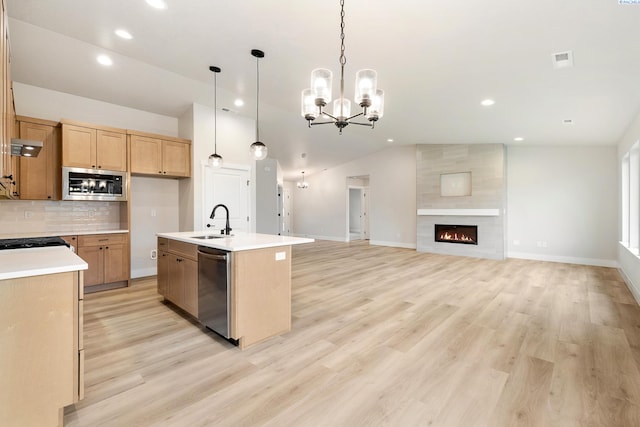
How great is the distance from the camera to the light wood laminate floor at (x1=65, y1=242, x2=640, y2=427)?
1.74m

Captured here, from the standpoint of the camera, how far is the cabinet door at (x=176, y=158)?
4855 millimetres

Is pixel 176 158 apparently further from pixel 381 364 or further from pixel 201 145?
pixel 381 364

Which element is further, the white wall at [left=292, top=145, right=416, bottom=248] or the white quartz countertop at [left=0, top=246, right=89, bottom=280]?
the white wall at [left=292, top=145, right=416, bottom=248]

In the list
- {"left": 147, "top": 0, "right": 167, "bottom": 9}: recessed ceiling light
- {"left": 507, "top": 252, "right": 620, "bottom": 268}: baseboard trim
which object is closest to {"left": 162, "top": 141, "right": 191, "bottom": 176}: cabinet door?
{"left": 147, "top": 0, "right": 167, "bottom": 9}: recessed ceiling light

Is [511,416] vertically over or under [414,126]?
under

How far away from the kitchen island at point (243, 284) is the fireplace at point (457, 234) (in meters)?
5.99

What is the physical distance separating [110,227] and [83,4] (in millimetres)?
3209

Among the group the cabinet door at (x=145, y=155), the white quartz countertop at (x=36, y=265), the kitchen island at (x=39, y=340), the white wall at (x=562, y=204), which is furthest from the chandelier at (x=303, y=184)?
the kitchen island at (x=39, y=340)

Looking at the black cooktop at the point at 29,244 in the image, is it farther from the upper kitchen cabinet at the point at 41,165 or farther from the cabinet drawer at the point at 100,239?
the upper kitchen cabinet at the point at 41,165

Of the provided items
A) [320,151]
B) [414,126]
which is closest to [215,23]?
[414,126]

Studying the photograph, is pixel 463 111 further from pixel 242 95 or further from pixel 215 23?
pixel 215 23

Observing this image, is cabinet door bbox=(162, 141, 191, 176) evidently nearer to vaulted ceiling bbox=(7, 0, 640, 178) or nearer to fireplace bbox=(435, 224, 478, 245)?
vaulted ceiling bbox=(7, 0, 640, 178)

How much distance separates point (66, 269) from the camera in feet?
5.25

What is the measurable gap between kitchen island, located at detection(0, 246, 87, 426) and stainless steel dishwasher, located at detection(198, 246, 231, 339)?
1017mm
